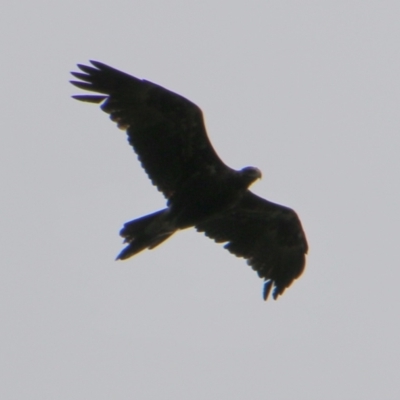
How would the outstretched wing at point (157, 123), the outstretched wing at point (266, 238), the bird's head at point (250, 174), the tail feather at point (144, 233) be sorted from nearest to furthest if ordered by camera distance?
the outstretched wing at point (157, 123) < the tail feather at point (144, 233) < the bird's head at point (250, 174) < the outstretched wing at point (266, 238)

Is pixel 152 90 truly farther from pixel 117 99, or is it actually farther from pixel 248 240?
pixel 248 240

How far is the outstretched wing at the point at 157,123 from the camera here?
13648mm

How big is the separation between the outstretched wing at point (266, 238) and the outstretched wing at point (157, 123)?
1103 millimetres

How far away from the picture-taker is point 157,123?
1391cm

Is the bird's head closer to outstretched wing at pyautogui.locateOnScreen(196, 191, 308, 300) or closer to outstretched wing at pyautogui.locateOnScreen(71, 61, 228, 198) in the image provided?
outstretched wing at pyautogui.locateOnScreen(71, 61, 228, 198)

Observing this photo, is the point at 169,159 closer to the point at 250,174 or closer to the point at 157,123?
the point at 157,123

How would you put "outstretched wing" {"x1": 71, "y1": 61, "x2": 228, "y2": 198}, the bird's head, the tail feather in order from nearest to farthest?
1. "outstretched wing" {"x1": 71, "y1": 61, "x2": 228, "y2": 198}
2. the tail feather
3. the bird's head

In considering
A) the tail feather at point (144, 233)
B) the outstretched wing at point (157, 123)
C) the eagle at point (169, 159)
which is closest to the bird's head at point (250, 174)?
the eagle at point (169, 159)

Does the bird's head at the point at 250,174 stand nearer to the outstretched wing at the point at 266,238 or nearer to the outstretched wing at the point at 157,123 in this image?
the outstretched wing at the point at 157,123

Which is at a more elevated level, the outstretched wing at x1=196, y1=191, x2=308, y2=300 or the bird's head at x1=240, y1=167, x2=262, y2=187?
the bird's head at x1=240, y1=167, x2=262, y2=187

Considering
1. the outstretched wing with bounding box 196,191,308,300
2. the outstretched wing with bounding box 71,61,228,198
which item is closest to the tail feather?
the outstretched wing with bounding box 71,61,228,198

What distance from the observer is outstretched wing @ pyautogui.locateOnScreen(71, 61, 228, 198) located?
44.8ft

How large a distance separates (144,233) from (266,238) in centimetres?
203

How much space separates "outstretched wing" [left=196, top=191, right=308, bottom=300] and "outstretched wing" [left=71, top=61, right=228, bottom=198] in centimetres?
110
